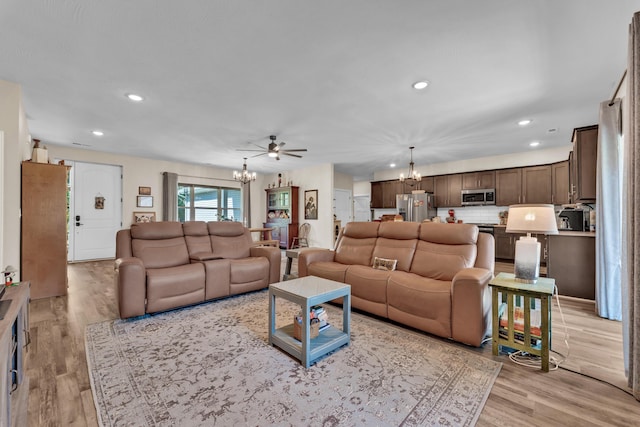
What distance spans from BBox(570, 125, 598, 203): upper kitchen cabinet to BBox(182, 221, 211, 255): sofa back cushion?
493 centimetres

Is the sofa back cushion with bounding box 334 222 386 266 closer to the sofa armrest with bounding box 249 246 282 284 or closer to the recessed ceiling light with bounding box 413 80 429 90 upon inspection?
the sofa armrest with bounding box 249 246 282 284

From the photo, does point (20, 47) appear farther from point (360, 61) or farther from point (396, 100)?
point (396, 100)

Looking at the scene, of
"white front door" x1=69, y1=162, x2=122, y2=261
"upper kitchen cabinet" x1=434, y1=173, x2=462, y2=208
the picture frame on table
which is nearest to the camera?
"white front door" x1=69, y1=162, x2=122, y2=261

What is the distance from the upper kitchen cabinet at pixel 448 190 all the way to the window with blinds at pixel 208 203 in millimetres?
5932

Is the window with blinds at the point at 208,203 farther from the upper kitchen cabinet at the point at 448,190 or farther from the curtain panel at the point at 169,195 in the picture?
the upper kitchen cabinet at the point at 448,190

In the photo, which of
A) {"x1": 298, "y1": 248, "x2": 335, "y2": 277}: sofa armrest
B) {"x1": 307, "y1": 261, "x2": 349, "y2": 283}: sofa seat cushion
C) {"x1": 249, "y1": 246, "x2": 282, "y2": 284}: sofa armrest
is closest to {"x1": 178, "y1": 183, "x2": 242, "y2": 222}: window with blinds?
{"x1": 249, "y1": 246, "x2": 282, "y2": 284}: sofa armrest

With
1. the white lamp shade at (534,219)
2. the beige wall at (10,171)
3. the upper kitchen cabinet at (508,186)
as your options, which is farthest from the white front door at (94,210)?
the upper kitchen cabinet at (508,186)

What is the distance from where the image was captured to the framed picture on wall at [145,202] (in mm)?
6865

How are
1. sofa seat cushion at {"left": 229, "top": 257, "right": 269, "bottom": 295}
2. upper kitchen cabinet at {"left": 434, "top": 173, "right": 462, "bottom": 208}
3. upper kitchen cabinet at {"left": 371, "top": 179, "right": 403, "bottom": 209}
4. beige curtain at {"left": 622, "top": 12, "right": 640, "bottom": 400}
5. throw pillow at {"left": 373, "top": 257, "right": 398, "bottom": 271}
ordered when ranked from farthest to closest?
upper kitchen cabinet at {"left": 371, "top": 179, "right": 403, "bottom": 209}, upper kitchen cabinet at {"left": 434, "top": 173, "right": 462, "bottom": 208}, sofa seat cushion at {"left": 229, "top": 257, "right": 269, "bottom": 295}, throw pillow at {"left": 373, "top": 257, "right": 398, "bottom": 271}, beige curtain at {"left": 622, "top": 12, "right": 640, "bottom": 400}

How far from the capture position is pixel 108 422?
146 centimetres

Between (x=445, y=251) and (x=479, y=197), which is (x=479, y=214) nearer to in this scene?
(x=479, y=197)

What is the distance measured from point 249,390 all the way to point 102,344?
1.51 m

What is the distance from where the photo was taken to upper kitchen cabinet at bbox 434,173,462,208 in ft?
22.6

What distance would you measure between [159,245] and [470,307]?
138 inches
